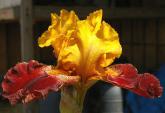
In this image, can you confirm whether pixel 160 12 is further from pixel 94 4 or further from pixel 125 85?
pixel 125 85

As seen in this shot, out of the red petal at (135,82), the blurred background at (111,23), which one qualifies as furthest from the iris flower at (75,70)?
the blurred background at (111,23)

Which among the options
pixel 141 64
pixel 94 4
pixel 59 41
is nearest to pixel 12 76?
pixel 59 41

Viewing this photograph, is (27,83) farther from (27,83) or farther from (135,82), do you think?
(135,82)

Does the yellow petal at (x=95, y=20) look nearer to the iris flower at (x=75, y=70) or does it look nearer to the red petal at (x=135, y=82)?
the iris flower at (x=75, y=70)

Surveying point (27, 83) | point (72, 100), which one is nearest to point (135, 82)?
point (72, 100)

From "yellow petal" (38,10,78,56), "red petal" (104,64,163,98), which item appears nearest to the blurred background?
"yellow petal" (38,10,78,56)

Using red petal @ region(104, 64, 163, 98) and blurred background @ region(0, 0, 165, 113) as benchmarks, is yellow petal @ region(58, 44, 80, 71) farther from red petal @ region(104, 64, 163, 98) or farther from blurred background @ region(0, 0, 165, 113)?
blurred background @ region(0, 0, 165, 113)

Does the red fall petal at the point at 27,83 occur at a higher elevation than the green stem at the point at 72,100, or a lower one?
higher
